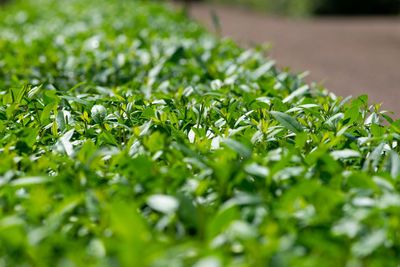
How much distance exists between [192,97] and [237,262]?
5.42ft

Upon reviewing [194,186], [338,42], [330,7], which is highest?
[194,186]

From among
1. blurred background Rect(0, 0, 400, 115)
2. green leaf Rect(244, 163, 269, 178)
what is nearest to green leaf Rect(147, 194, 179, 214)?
green leaf Rect(244, 163, 269, 178)

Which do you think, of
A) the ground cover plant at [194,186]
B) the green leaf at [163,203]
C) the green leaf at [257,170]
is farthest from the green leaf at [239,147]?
the green leaf at [163,203]

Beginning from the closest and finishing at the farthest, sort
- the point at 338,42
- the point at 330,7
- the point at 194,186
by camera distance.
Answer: the point at 194,186, the point at 338,42, the point at 330,7

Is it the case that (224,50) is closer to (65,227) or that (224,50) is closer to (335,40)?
(65,227)

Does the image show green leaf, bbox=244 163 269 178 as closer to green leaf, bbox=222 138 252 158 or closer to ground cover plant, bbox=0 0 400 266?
ground cover plant, bbox=0 0 400 266

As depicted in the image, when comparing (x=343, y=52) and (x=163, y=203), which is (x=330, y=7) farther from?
(x=163, y=203)

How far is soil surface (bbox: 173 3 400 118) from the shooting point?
5512 millimetres

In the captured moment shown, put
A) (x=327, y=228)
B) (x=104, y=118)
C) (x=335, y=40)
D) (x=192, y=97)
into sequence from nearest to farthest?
(x=327, y=228)
(x=104, y=118)
(x=192, y=97)
(x=335, y=40)

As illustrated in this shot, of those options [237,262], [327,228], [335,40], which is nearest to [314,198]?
[327,228]

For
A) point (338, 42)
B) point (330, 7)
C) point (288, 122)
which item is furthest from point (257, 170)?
point (330, 7)

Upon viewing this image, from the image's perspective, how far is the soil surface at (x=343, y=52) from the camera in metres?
5.51

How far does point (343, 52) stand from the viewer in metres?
8.46

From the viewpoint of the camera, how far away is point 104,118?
2215mm
